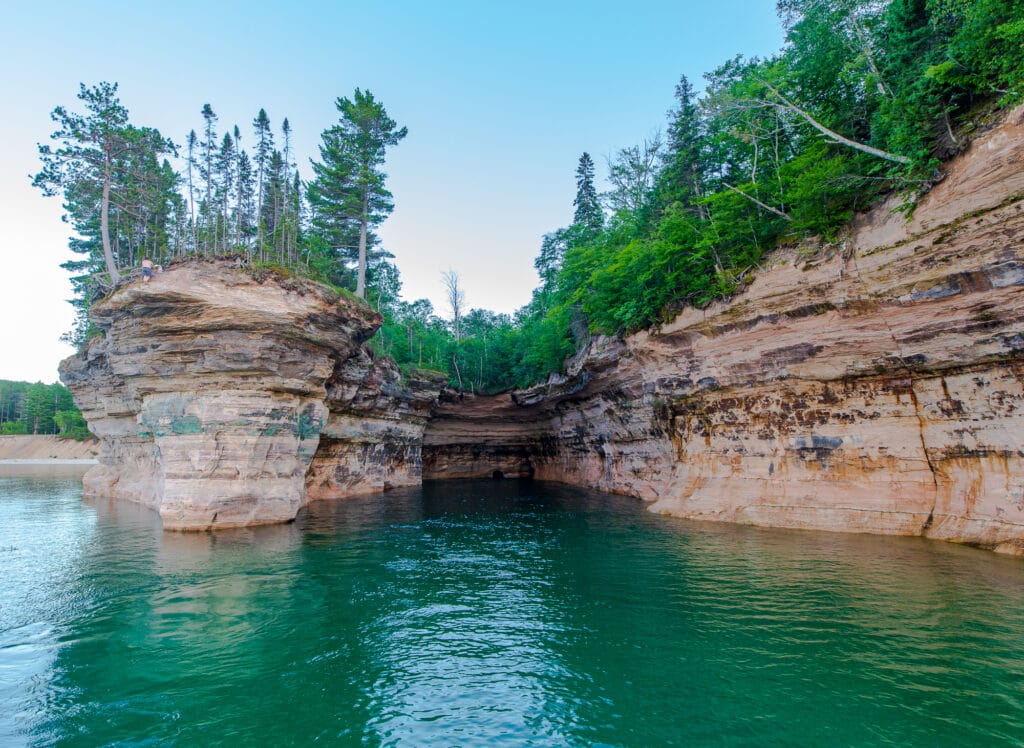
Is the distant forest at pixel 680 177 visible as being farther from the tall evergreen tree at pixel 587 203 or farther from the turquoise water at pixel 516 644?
the turquoise water at pixel 516 644

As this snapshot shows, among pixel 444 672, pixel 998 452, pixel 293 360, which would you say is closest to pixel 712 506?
pixel 998 452

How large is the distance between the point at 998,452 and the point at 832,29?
1698 cm

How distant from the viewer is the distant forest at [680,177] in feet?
40.2

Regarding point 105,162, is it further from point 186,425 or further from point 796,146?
point 796,146

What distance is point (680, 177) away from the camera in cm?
2447

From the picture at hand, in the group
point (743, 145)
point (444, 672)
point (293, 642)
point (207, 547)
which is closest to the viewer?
point (444, 672)

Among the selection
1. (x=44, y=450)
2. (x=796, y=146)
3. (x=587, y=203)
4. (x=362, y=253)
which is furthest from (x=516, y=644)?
(x=44, y=450)

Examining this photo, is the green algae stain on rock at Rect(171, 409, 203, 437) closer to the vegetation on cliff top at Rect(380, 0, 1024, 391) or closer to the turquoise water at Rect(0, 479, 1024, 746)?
the turquoise water at Rect(0, 479, 1024, 746)

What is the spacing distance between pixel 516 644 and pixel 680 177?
78.9 ft

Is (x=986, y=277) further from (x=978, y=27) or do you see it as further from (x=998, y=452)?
(x=978, y=27)

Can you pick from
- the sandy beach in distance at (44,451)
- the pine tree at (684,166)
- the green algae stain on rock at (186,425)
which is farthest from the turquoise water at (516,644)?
the sandy beach in distance at (44,451)

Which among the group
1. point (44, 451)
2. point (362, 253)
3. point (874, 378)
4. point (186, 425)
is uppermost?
point (362, 253)

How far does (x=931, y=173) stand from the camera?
1195cm

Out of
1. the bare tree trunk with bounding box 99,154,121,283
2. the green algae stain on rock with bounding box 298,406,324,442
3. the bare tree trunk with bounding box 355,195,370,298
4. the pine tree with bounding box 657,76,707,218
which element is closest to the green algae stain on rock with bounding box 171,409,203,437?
the green algae stain on rock with bounding box 298,406,324,442
